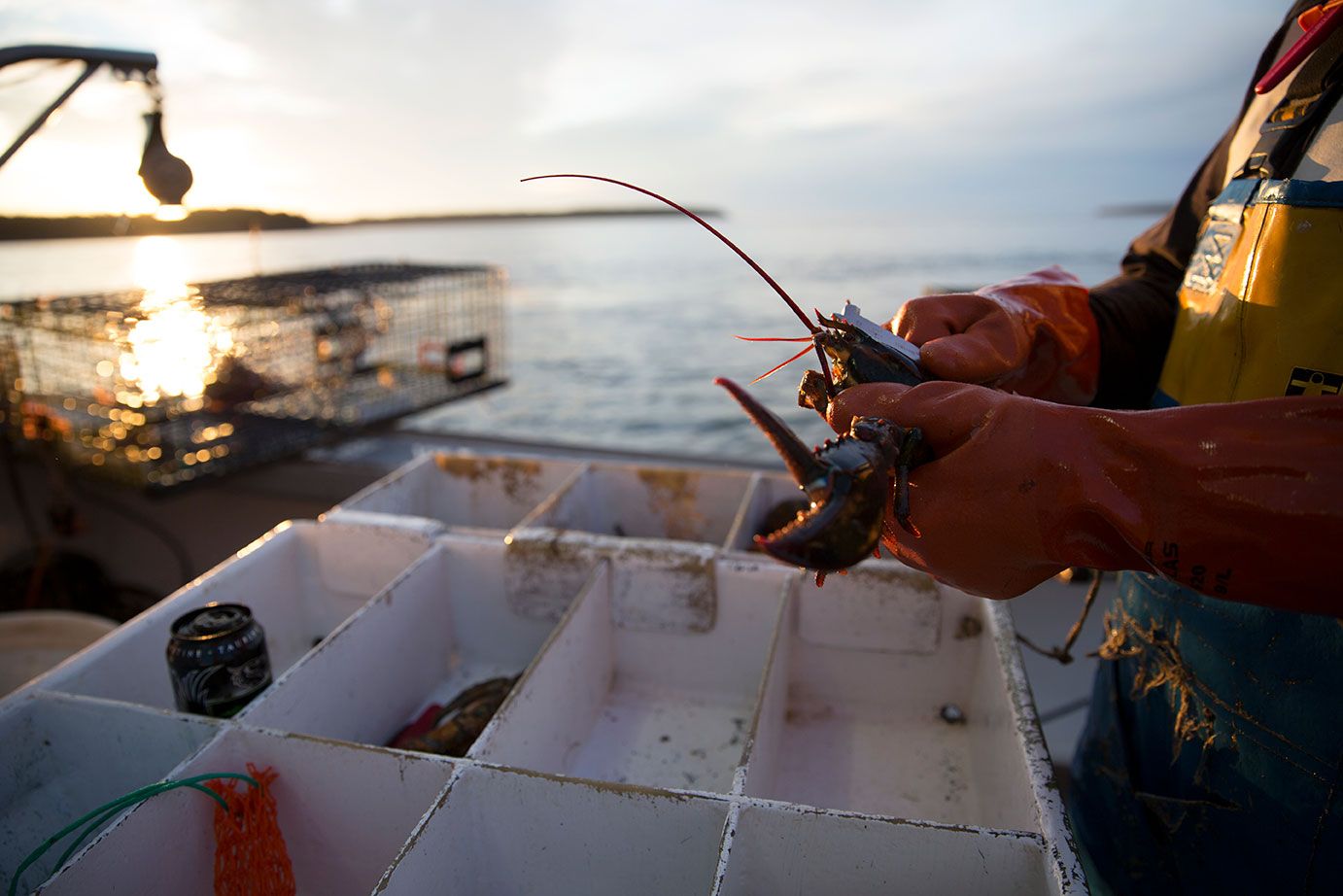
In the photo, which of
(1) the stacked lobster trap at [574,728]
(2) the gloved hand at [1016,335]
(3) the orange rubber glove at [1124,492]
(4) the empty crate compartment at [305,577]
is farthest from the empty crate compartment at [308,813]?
(2) the gloved hand at [1016,335]

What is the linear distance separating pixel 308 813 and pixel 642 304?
2303 cm

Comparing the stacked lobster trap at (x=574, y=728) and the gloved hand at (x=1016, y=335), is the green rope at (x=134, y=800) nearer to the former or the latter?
the stacked lobster trap at (x=574, y=728)

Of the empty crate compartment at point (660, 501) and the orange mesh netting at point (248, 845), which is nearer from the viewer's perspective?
the orange mesh netting at point (248, 845)

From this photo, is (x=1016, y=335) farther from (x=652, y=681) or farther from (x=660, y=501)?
(x=660, y=501)

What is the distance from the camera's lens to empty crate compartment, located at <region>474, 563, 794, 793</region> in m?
2.39

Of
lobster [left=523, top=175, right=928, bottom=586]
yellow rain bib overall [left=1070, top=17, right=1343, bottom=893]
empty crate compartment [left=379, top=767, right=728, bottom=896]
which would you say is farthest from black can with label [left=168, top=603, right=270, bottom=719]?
yellow rain bib overall [left=1070, top=17, right=1343, bottom=893]

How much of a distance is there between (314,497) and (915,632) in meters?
4.55

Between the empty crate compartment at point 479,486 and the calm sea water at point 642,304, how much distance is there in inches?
73.6

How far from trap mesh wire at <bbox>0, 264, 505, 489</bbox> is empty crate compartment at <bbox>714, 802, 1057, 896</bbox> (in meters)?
4.08

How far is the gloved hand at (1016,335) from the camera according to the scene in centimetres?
168

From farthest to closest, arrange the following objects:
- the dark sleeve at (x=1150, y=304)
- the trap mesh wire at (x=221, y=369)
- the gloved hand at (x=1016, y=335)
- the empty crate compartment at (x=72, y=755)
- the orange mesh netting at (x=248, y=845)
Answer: the trap mesh wire at (x=221, y=369), the dark sleeve at (x=1150, y=304), the empty crate compartment at (x=72, y=755), the orange mesh netting at (x=248, y=845), the gloved hand at (x=1016, y=335)

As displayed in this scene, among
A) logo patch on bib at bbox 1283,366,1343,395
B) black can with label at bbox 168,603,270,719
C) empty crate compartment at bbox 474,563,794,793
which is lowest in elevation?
empty crate compartment at bbox 474,563,794,793

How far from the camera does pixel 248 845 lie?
179 centimetres

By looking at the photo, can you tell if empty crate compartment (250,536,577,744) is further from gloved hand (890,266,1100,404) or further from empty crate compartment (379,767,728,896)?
gloved hand (890,266,1100,404)
